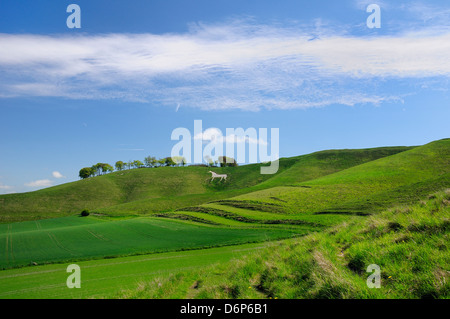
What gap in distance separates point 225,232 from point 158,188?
96216 millimetres

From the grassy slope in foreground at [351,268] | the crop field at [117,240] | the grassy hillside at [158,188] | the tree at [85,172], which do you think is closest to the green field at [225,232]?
the grassy slope in foreground at [351,268]

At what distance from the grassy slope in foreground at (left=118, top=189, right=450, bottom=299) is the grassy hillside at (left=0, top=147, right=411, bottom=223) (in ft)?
263

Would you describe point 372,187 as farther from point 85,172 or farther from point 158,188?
point 85,172

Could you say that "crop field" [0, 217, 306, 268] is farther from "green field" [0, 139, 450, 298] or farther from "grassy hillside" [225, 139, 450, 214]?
"grassy hillside" [225, 139, 450, 214]

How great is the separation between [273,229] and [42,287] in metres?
31.1

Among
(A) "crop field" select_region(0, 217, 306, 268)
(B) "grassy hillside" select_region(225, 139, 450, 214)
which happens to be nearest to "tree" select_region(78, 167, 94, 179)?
(B) "grassy hillside" select_region(225, 139, 450, 214)

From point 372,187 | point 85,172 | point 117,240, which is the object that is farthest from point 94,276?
point 85,172

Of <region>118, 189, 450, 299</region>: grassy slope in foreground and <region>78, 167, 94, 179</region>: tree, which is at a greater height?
<region>78, 167, 94, 179</region>: tree

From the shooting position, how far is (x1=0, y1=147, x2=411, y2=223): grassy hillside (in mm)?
99250

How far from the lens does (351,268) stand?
8.98 meters

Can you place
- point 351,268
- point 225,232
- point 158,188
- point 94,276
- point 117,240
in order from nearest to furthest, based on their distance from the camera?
point 351,268
point 94,276
point 117,240
point 225,232
point 158,188

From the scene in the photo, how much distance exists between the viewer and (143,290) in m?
10.6
